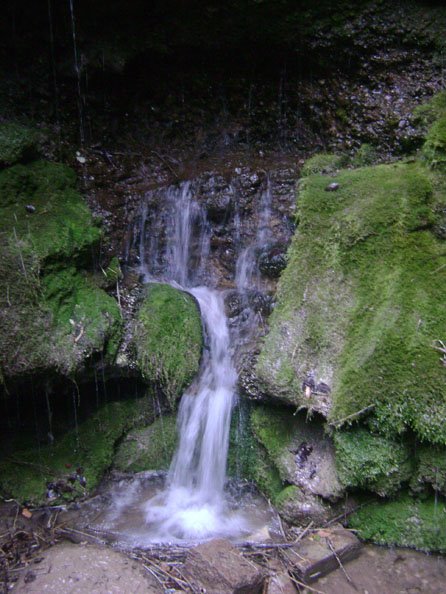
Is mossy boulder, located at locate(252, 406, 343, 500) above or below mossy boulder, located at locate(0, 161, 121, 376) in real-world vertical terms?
→ below

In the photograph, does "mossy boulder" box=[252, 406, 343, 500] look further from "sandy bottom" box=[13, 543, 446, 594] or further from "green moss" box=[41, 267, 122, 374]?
"green moss" box=[41, 267, 122, 374]

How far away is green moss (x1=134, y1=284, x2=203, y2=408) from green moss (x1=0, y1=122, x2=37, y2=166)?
1670 millimetres

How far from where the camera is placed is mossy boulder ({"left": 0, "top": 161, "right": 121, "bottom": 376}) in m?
3.56

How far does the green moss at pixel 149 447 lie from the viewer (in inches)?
170

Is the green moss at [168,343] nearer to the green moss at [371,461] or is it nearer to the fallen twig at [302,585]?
the green moss at [371,461]

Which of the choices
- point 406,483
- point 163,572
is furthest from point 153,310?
point 406,483

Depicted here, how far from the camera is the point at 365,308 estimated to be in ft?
11.4

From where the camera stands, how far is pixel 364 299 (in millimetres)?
3510

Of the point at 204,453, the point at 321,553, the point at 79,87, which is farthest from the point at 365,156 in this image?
the point at 321,553

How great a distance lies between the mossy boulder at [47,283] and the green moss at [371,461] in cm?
192

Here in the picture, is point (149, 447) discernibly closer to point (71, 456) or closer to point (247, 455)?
point (71, 456)

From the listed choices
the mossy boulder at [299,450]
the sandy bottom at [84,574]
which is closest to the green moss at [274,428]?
the mossy boulder at [299,450]

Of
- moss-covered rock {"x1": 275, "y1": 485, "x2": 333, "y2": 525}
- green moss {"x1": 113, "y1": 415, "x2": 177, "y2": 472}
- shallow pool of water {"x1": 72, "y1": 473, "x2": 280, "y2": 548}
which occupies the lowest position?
shallow pool of water {"x1": 72, "y1": 473, "x2": 280, "y2": 548}

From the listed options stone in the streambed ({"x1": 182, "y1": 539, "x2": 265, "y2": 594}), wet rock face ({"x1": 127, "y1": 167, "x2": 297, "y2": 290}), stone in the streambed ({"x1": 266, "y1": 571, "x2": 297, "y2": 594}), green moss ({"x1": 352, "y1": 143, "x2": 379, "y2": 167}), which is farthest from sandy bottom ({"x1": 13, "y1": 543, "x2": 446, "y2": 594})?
green moss ({"x1": 352, "y1": 143, "x2": 379, "y2": 167})
